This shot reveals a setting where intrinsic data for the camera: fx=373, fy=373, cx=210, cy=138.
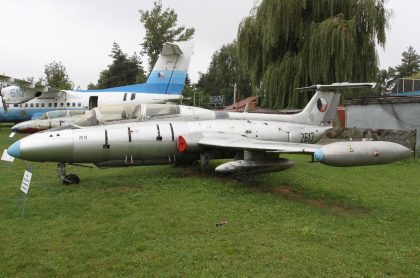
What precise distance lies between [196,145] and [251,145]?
1622 mm

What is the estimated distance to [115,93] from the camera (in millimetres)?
22625

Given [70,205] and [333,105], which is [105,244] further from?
[333,105]

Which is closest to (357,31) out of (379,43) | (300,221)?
(379,43)

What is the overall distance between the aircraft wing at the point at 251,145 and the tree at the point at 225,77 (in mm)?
67892

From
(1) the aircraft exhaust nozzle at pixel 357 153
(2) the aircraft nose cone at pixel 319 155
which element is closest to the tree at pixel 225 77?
(1) the aircraft exhaust nozzle at pixel 357 153

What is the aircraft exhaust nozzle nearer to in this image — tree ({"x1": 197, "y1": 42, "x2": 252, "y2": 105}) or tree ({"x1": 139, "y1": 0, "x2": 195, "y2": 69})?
tree ({"x1": 139, "y1": 0, "x2": 195, "y2": 69})

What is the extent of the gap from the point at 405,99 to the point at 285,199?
35.2ft

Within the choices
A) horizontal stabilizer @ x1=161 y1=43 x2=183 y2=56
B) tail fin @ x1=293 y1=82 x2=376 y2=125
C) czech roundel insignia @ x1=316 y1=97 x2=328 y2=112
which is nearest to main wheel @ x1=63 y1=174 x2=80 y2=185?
tail fin @ x1=293 y1=82 x2=376 y2=125

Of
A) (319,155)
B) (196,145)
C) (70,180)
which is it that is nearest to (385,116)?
(196,145)

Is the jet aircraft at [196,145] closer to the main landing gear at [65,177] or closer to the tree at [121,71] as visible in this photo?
the main landing gear at [65,177]

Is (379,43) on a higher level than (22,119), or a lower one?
higher

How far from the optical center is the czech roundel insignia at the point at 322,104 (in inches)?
490

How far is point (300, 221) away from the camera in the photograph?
6344mm

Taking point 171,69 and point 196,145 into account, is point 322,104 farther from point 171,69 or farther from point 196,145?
point 171,69
